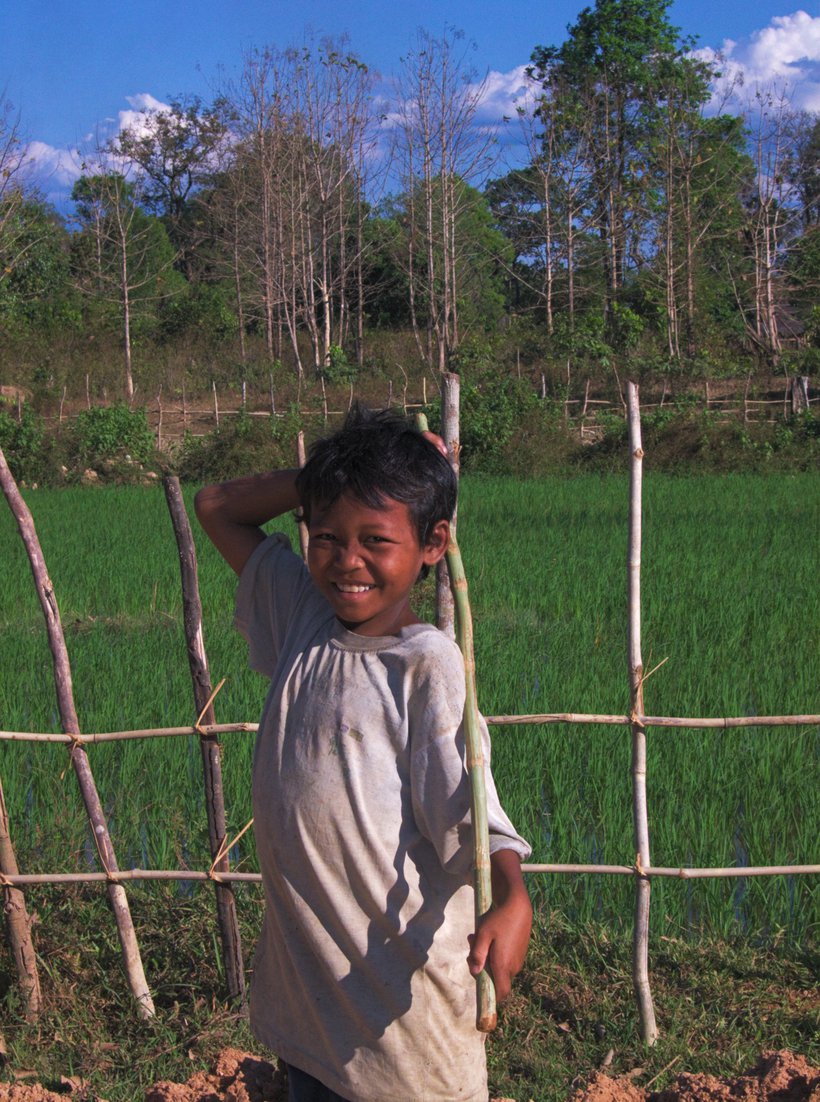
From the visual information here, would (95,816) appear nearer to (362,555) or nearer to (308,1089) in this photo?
(308,1089)

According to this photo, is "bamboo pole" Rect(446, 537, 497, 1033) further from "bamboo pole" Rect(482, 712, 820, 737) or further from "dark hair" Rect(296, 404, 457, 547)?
"bamboo pole" Rect(482, 712, 820, 737)

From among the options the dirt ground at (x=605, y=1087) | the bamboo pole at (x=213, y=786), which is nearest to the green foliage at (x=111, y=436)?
the bamboo pole at (x=213, y=786)

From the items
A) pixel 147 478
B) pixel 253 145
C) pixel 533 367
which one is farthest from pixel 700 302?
pixel 147 478

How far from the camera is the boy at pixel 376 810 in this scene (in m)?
1.45

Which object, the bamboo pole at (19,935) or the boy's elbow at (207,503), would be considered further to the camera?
the bamboo pole at (19,935)

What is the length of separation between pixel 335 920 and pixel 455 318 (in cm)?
2142

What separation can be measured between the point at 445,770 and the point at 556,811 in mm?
2022

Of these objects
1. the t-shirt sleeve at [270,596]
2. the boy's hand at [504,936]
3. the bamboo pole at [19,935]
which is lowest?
the bamboo pole at [19,935]

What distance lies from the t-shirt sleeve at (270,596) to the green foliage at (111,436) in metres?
14.3

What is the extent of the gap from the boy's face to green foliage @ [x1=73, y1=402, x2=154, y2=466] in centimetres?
1454

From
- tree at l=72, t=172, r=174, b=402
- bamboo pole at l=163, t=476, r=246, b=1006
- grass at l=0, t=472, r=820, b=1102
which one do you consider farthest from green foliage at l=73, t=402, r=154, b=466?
bamboo pole at l=163, t=476, r=246, b=1006

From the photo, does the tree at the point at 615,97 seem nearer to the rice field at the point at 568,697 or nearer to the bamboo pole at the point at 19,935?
the rice field at the point at 568,697

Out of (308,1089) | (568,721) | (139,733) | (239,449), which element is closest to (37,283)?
(239,449)

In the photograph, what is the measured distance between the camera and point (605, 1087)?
213 centimetres
